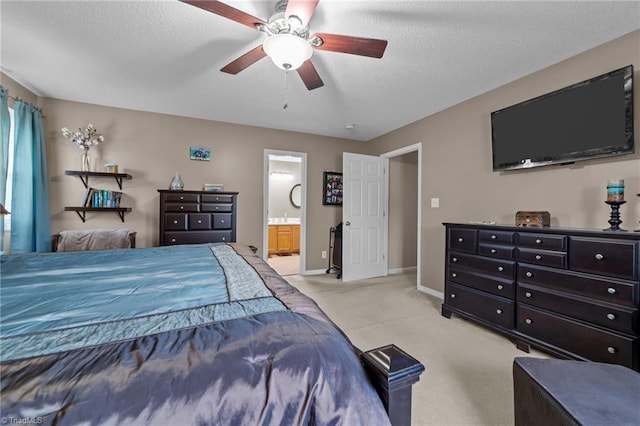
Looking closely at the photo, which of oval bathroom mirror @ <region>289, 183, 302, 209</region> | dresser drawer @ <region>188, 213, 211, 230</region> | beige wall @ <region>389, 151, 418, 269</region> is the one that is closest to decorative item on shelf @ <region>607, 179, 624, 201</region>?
beige wall @ <region>389, 151, 418, 269</region>

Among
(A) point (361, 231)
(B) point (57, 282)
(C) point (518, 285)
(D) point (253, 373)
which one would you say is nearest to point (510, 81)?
(C) point (518, 285)

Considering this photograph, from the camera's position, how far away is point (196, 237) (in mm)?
3428

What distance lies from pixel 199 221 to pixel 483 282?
3310mm

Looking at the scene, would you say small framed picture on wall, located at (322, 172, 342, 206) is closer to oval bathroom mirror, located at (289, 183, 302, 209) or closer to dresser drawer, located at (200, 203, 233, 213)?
dresser drawer, located at (200, 203, 233, 213)

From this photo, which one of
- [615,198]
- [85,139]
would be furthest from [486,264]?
[85,139]

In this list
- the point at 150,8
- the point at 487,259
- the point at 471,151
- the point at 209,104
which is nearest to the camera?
the point at 150,8

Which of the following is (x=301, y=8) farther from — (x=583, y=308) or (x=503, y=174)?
(x=583, y=308)

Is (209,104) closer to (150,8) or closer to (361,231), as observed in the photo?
(150,8)

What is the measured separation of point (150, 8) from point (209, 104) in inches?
64.2

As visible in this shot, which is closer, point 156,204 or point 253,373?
point 253,373

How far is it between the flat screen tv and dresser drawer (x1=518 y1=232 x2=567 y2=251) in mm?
738

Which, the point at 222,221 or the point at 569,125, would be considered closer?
the point at 569,125

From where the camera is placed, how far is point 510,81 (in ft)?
9.01

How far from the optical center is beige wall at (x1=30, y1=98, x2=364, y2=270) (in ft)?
11.1
